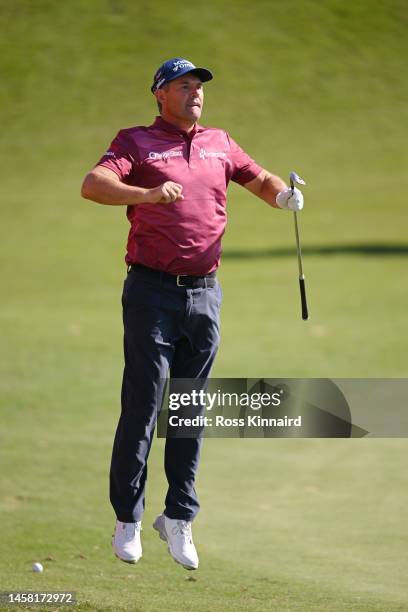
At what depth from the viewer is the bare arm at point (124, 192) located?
219 inches

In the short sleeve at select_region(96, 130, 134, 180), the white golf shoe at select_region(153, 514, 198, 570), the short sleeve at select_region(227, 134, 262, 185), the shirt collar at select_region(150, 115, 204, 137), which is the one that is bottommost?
the white golf shoe at select_region(153, 514, 198, 570)

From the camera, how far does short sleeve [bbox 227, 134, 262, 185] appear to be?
6254 millimetres

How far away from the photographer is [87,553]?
749 cm

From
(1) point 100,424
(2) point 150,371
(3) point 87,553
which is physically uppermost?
(2) point 150,371

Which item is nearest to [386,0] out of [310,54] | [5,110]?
[310,54]

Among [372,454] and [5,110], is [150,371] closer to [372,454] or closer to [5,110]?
[372,454]

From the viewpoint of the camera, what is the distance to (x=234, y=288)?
1961 cm

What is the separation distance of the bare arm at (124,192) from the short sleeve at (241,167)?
68 centimetres

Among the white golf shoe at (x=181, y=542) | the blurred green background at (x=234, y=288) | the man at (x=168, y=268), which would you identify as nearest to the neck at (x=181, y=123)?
the man at (x=168, y=268)

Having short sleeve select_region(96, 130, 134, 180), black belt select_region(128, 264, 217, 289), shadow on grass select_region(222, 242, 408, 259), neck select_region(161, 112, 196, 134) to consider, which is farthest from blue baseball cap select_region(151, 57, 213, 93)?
shadow on grass select_region(222, 242, 408, 259)

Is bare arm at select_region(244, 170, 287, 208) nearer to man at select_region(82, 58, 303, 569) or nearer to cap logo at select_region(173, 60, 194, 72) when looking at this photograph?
man at select_region(82, 58, 303, 569)

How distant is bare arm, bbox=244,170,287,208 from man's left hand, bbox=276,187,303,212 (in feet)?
0.27

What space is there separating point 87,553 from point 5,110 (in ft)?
112

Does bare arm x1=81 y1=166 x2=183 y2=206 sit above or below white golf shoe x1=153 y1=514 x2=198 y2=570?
above
